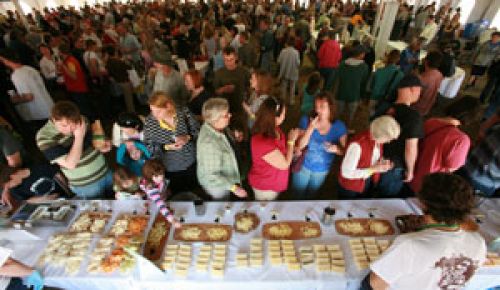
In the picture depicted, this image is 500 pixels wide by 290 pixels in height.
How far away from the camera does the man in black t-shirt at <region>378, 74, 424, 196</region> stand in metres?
2.16

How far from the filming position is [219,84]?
11.7 feet

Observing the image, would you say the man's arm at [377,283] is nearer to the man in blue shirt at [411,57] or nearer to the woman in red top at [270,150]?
the woman in red top at [270,150]

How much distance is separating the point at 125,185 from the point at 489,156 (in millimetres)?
3137

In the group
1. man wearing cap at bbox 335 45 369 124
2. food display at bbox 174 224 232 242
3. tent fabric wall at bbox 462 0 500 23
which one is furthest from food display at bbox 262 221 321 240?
tent fabric wall at bbox 462 0 500 23

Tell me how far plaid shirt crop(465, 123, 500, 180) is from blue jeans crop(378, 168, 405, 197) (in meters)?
0.61

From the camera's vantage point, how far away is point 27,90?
359 centimetres

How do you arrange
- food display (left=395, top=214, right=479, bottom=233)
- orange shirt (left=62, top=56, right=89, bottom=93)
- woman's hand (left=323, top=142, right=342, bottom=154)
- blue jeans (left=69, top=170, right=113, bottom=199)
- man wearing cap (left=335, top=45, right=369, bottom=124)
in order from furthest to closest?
orange shirt (left=62, top=56, right=89, bottom=93) < man wearing cap (left=335, top=45, right=369, bottom=124) < blue jeans (left=69, top=170, right=113, bottom=199) < woman's hand (left=323, top=142, right=342, bottom=154) < food display (left=395, top=214, right=479, bottom=233)

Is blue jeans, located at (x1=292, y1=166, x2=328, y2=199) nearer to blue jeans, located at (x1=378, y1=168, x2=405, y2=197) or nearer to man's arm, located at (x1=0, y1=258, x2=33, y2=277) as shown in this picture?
blue jeans, located at (x1=378, y1=168, x2=405, y2=197)

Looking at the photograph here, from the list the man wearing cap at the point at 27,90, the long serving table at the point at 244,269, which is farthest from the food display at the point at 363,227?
the man wearing cap at the point at 27,90

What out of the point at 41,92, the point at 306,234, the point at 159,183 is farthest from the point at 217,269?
the point at 41,92

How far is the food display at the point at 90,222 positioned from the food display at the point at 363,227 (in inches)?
72.1

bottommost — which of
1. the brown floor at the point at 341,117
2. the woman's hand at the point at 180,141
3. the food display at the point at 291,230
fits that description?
the brown floor at the point at 341,117

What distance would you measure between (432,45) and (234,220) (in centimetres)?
1005

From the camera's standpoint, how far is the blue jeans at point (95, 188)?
2318 mm
